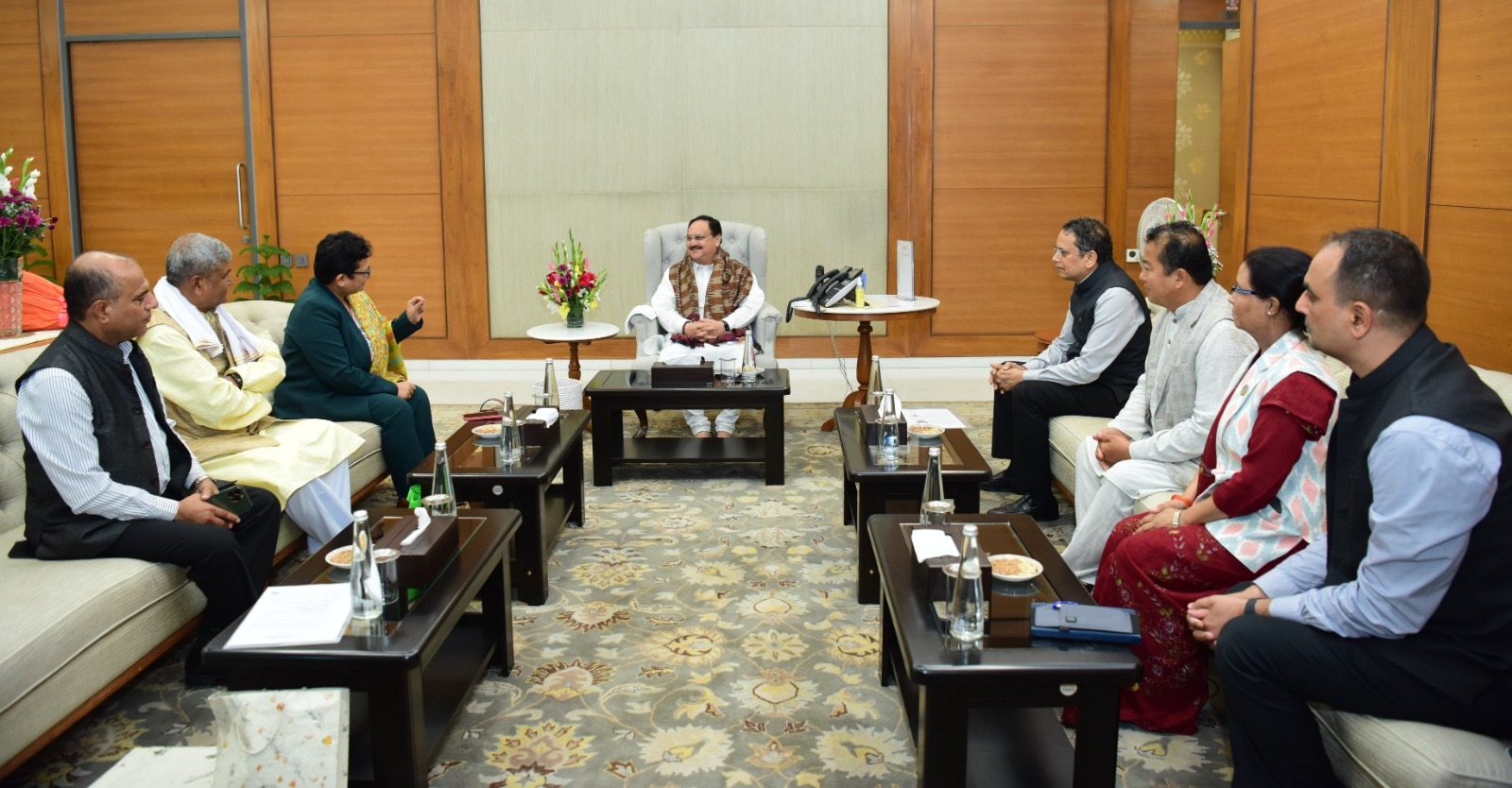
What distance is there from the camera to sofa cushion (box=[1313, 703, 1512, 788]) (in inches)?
89.0

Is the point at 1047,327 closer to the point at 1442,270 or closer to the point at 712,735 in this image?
the point at 1442,270

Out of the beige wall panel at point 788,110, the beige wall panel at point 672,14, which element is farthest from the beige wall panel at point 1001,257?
the beige wall panel at point 672,14

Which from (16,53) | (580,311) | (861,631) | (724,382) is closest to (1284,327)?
(861,631)

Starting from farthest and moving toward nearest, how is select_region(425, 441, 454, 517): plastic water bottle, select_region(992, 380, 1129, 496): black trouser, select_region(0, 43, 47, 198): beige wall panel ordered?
select_region(0, 43, 47, 198): beige wall panel, select_region(992, 380, 1129, 496): black trouser, select_region(425, 441, 454, 517): plastic water bottle

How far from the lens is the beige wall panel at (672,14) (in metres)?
8.06

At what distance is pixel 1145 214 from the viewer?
683 cm

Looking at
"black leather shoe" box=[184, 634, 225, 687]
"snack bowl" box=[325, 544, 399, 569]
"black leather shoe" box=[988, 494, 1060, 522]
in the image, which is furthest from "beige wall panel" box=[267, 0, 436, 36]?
"snack bowl" box=[325, 544, 399, 569]

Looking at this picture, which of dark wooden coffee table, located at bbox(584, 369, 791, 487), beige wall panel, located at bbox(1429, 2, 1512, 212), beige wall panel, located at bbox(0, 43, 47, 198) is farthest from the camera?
beige wall panel, located at bbox(0, 43, 47, 198)

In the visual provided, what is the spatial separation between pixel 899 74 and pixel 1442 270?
14.2 ft

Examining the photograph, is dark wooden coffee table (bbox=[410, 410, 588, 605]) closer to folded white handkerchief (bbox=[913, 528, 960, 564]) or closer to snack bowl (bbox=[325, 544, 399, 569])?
snack bowl (bbox=[325, 544, 399, 569])

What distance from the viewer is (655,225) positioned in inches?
329

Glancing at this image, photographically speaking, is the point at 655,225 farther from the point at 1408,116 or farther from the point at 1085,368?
the point at 1408,116

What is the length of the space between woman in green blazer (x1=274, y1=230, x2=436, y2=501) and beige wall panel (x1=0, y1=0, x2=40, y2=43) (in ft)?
15.8

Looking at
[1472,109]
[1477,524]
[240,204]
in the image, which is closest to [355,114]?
[240,204]
